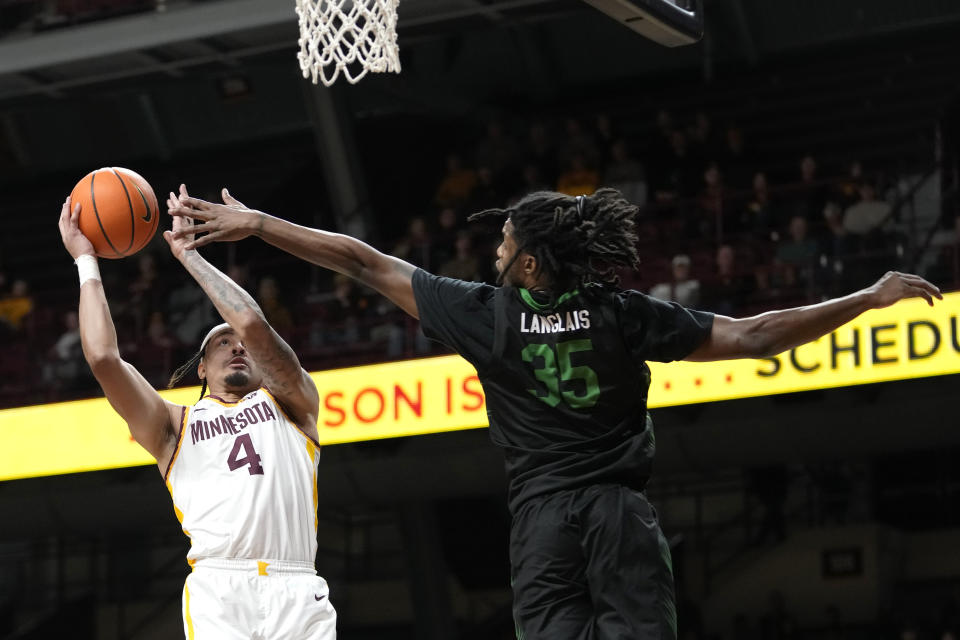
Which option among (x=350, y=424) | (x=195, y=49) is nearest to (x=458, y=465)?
(x=350, y=424)

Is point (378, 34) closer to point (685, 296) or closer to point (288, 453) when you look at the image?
point (288, 453)

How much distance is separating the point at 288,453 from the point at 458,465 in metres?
6.46

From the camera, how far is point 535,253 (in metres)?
3.84

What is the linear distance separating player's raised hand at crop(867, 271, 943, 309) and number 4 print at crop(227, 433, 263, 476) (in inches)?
79.2

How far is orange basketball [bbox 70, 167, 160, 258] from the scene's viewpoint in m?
4.89

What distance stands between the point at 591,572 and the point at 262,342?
154 cm

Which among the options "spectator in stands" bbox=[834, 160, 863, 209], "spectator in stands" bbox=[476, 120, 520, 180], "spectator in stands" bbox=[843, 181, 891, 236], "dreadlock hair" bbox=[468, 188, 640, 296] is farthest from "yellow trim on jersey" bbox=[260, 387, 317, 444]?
"spectator in stands" bbox=[476, 120, 520, 180]

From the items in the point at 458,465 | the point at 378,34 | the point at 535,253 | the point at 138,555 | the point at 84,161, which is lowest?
the point at 138,555

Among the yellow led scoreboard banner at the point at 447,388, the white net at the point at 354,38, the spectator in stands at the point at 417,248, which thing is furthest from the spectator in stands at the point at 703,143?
the white net at the point at 354,38

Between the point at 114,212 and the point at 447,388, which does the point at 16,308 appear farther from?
the point at 114,212

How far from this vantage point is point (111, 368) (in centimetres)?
455

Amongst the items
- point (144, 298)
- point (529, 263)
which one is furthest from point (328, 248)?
point (144, 298)

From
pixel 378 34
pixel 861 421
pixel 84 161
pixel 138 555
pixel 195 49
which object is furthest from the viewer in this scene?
pixel 84 161

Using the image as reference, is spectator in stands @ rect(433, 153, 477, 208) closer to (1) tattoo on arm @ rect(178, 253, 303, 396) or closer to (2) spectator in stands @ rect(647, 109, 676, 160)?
(2) spectator in stands @ rect(647, 109, 676, 160)
